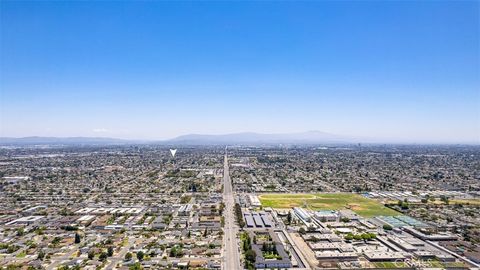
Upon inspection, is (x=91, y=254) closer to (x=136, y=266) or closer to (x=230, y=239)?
(x=136, y=266)

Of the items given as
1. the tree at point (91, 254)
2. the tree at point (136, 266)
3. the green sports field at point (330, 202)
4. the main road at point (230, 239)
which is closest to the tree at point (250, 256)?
the main road at point (230, 239)

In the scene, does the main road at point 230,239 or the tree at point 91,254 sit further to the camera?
the tree at point 91,254

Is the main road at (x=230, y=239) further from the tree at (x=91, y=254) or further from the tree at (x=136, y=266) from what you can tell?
the tree at (x=91, y=254)

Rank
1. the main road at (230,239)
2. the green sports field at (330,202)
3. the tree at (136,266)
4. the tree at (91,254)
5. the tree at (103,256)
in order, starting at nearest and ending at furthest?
the tree at (136,266) < the main road at (230,239) < the tree at (103,256) < the tree at (91,254) < the green sports field at (330,202)

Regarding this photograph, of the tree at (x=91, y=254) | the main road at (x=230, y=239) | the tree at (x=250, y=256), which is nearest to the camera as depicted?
the tree at (x=250, y=256)

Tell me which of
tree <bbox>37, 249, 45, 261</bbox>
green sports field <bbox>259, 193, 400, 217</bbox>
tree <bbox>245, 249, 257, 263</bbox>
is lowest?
tree <bbox>37, 249, 45, 261</bbox>

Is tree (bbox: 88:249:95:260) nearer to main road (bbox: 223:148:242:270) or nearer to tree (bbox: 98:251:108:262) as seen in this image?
tree (bbox: 98:251:108:262)

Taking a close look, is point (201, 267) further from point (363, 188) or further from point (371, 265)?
point (363, 188)

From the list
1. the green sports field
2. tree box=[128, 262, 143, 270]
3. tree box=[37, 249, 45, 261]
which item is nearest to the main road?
the green sports field
